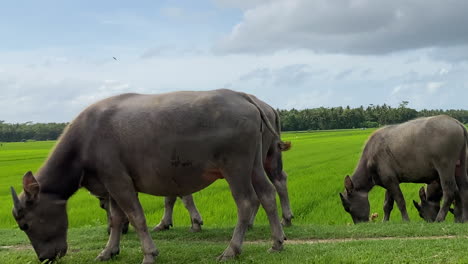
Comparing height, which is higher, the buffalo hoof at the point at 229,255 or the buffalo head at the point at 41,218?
the buffalo head at the point at 41,218

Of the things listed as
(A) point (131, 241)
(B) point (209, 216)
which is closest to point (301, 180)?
(B) point (209, 216)

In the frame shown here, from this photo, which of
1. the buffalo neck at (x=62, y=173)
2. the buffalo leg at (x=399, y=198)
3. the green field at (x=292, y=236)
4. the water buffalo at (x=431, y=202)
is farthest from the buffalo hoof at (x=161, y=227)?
the water buffalo at (x=431, y=202)

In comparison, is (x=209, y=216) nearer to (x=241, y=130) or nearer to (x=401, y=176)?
(x=401, y=176)

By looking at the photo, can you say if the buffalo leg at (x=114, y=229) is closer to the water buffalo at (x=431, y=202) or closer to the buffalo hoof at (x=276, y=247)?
the buffalo hoof at (x=276, y=247)

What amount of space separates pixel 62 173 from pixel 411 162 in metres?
6.38

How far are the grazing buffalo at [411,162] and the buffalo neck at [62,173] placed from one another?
18.4 ft

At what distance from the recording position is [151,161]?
211 inches

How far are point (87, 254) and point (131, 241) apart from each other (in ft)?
3.63

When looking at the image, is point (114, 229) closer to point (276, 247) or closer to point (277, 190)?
point (276, 247)

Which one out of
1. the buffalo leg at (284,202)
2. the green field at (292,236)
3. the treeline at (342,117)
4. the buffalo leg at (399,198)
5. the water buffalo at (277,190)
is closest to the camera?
the green field at (292,236)

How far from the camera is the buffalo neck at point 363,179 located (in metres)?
9.88

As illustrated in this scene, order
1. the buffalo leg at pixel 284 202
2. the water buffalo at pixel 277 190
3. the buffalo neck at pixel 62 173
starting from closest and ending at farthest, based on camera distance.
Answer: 1. the buffalo neck at pixel 62 173
2. the water buffalo at pixel 277 190
3. the buffalo leg at pixel 284 202

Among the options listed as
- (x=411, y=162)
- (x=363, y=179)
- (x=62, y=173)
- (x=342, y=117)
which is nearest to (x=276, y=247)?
(x=62, y=173)

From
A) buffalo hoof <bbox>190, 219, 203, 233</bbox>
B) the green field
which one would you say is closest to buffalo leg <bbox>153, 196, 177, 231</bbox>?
the green field
